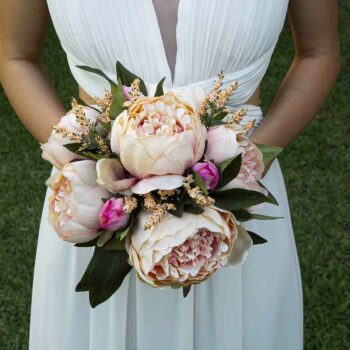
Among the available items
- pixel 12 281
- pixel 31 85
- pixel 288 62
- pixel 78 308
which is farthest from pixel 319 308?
pixel 288 62

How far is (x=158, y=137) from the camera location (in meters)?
1.24

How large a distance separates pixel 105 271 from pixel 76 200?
0.70 feet

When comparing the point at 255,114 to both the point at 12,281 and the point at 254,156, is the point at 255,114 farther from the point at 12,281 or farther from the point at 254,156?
the point at 12,281

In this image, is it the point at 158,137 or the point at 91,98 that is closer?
the point at 158,137

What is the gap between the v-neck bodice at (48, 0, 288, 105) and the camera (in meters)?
1.70

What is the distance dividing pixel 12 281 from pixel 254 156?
264 cm

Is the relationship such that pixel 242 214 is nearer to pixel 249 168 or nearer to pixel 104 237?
pixel 249 168

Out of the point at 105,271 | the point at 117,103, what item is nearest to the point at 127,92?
the point at 117,103

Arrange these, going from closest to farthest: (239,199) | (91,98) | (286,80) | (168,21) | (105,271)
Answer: (239,199) < (105,271) < (168,21) < (91,98) < (286,80)

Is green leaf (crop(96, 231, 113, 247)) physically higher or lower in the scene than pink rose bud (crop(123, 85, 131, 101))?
lower

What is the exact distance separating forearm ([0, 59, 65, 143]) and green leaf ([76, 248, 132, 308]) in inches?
19.0

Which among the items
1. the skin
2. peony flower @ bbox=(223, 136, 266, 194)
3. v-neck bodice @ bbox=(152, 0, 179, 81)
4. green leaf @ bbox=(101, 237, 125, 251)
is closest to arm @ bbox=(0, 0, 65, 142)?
the skin

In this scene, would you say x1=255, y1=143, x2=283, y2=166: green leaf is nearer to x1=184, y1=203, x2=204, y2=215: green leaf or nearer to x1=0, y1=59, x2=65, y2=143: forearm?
x1=184, y1=203, x2=204, y2=215: green leaf

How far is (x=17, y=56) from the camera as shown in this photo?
6.24 feet
